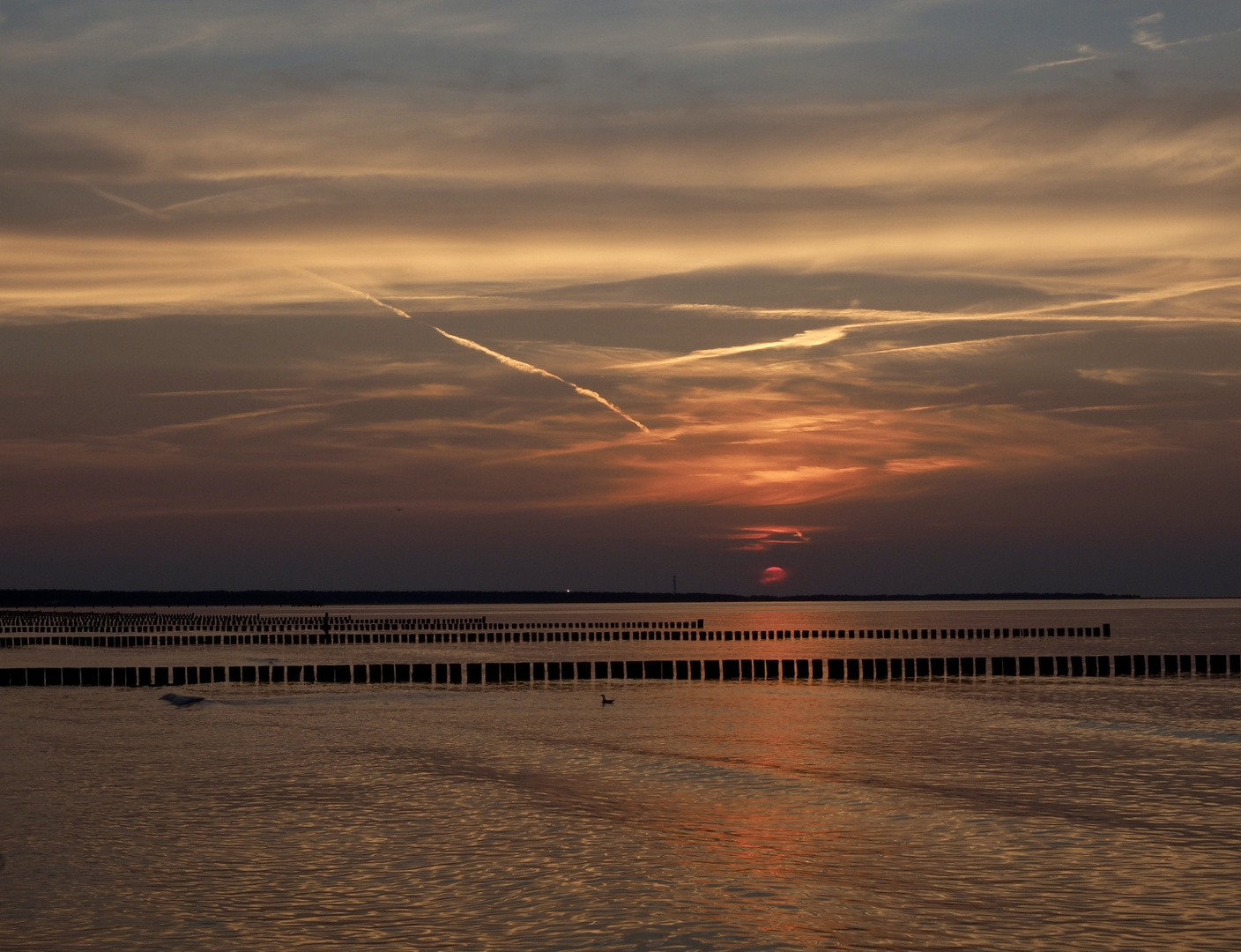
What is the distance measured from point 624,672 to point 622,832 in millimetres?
44925

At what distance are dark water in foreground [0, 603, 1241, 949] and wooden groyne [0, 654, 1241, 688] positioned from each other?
18006 millimetres

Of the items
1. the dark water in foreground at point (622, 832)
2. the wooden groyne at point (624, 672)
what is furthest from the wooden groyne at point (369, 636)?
the dark water in foreground at point (622, 832)

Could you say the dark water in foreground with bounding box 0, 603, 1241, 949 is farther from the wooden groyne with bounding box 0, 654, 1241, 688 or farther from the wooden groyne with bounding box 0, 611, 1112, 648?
the wooden groyne with bounding box 0, 611, 1112, 648

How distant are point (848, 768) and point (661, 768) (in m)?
4.21

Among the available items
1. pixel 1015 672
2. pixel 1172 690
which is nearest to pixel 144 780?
pixel 1172 690

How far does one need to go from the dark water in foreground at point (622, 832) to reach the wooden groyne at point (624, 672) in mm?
18006

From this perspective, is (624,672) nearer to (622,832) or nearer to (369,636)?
(622,832)

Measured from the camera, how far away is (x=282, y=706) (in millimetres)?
48062

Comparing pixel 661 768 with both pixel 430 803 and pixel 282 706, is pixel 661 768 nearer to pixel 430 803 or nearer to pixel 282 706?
pixel 430 803

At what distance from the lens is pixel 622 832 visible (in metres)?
21.8

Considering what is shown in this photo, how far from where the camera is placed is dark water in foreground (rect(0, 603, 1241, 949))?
1560 centimetres

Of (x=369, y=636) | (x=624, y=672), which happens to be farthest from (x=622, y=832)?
→ (x=369, y=636)

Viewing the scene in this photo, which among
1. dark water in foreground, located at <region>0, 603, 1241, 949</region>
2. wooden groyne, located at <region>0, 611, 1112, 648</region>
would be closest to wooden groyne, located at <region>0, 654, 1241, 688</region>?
dark water in foreground, located at <region>0, 603, 1241, 949</region>

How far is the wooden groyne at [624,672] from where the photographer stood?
59.7 metres
